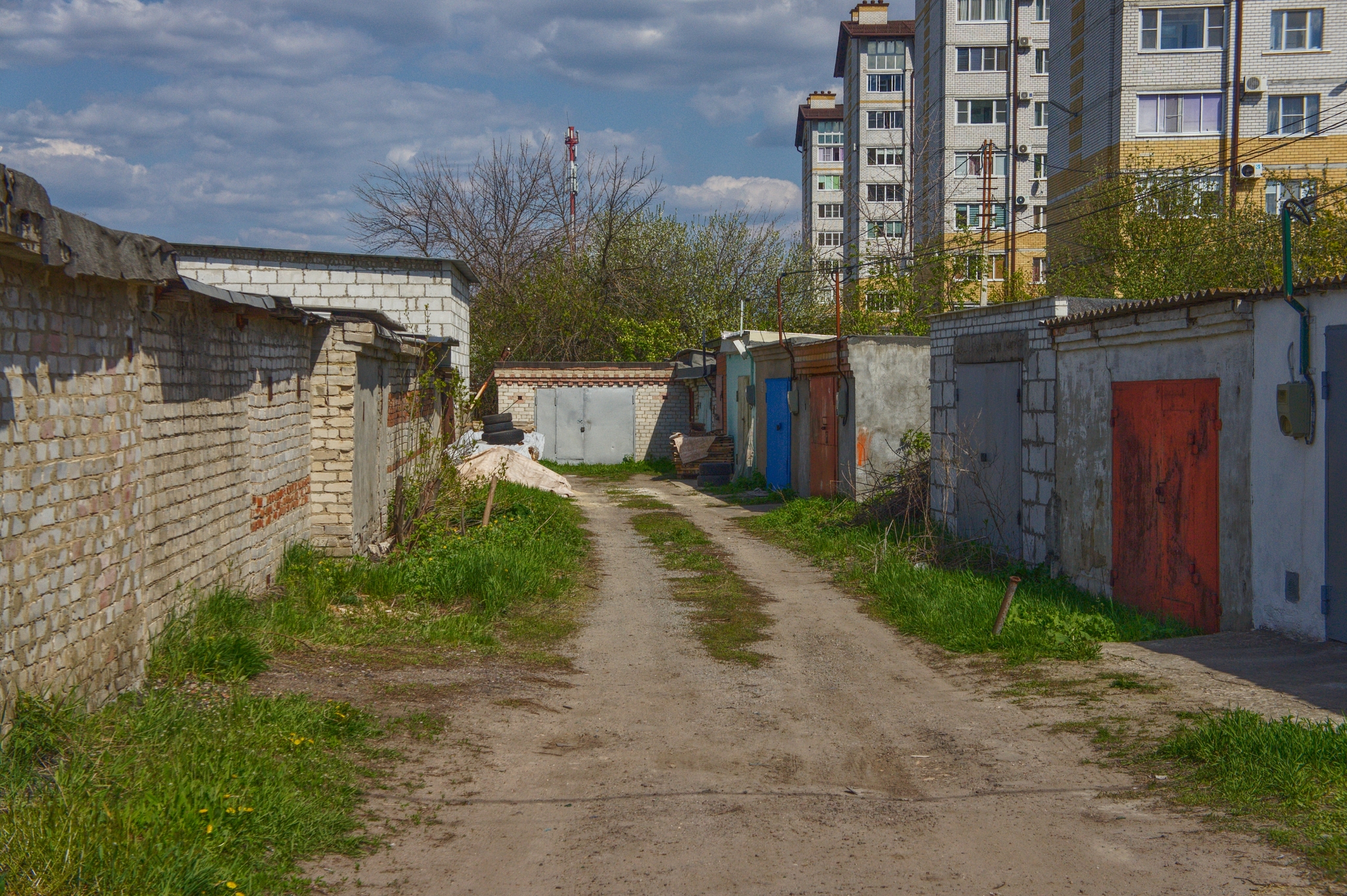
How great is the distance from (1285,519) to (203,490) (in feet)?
24.6

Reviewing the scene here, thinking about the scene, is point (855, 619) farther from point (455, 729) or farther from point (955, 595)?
point (455, 729)

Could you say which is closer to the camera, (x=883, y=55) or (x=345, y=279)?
(x=345, y=279)

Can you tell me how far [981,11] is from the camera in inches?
1768

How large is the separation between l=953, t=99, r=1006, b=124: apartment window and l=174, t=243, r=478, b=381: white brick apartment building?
106 ft

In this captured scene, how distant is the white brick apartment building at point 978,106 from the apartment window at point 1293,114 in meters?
12.4

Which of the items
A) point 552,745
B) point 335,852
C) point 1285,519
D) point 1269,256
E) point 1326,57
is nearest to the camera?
point 335,852

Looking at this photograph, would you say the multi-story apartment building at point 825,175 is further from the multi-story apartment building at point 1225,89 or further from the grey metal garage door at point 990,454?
the grey metal garage door at point 990,454

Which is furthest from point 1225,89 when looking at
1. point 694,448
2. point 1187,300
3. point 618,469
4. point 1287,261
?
point 1287,261

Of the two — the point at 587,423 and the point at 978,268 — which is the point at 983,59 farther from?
the point at 587,423

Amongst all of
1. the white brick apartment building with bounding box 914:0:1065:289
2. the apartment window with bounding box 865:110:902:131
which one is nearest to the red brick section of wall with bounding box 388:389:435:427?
the white brick apartment building with bounding box 914:0:1065:289

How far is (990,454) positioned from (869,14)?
5042 centimetres

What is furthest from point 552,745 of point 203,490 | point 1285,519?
point 1285,519

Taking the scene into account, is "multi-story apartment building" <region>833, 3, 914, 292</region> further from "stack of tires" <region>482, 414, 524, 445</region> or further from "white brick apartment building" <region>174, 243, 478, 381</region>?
"white brick apartment building" <region>174, 243, 478, 381</region>

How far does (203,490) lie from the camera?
714 cm
